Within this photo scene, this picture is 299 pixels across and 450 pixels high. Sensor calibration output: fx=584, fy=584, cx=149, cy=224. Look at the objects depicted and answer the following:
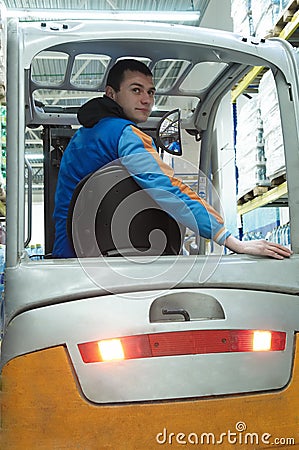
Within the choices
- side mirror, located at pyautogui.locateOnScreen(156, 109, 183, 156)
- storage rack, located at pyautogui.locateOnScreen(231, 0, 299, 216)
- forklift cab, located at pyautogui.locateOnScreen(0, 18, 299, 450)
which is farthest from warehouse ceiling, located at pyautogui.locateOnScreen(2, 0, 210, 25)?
forklift cab, located at pyautogui.locateOnScreen(0, 18, 299, 450)

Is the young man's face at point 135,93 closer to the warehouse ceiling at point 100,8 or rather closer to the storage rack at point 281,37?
the storage rack at point 281,37

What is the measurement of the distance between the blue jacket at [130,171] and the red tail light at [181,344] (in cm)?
42

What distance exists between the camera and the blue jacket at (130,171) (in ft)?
7.50

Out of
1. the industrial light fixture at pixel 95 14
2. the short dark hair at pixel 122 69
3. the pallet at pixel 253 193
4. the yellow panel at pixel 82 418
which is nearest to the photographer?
the yellow panel at pixel 82 418

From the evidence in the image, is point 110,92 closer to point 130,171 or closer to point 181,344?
point 130,171

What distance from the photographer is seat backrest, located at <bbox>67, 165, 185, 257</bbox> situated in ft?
7.86

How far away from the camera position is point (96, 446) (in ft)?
6.32

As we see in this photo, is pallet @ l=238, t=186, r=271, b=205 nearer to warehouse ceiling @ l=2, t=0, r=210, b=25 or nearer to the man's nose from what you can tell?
the man's nose

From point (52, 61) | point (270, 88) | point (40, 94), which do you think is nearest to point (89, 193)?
point (270, 88)

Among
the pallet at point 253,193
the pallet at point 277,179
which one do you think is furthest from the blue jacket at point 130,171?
the pallet at point 253,193

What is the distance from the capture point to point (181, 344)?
2041 millimetres

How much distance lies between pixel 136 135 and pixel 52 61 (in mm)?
11522

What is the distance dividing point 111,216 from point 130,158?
0.25 meters

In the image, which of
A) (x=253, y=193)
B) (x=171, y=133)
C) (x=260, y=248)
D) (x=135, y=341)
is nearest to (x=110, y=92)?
(x=171, y=133)
